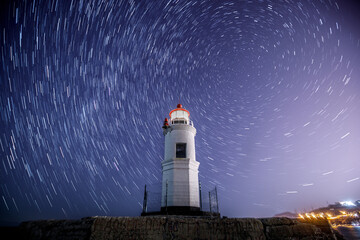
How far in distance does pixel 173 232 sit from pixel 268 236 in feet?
5.69

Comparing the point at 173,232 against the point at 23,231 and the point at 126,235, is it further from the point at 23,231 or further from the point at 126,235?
the point at 23,231

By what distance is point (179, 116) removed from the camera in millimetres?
15391

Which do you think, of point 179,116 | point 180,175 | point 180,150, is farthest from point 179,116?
point 180,175

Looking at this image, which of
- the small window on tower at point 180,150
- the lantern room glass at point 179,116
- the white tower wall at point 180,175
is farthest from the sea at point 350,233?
the lantern room glass at point 179,116

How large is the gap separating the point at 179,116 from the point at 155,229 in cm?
1266

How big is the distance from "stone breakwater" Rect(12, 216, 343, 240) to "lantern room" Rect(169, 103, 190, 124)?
11877 mm

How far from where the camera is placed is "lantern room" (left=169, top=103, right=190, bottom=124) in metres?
15.1

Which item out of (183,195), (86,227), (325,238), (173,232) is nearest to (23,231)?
(86,227)

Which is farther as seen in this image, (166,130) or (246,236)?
(166,130)

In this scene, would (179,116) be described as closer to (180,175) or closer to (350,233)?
(180,175)

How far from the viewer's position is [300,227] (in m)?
3.38

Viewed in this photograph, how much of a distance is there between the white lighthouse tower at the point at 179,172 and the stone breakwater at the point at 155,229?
27.2 feet

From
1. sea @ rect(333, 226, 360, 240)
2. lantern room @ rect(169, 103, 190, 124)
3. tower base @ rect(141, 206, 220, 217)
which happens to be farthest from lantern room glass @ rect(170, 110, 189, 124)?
sea @ rect(333, 226, 360, 240)

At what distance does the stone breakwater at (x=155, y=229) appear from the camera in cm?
283
